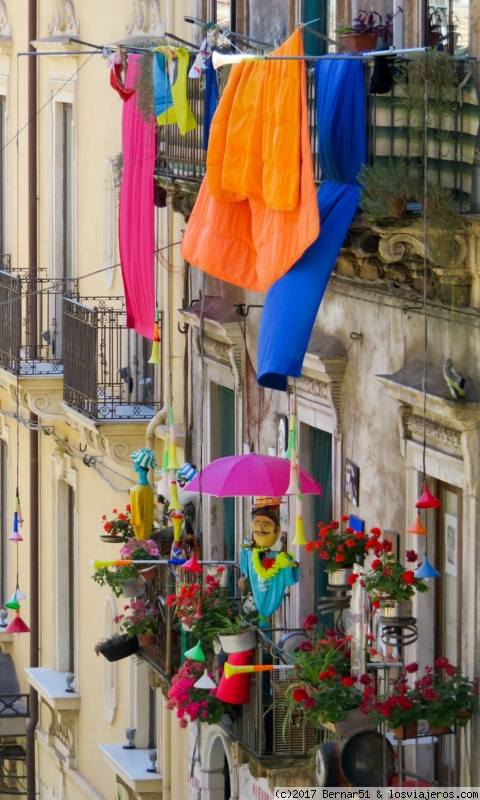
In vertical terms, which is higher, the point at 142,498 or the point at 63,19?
the point at 63,19

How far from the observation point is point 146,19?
809 inches

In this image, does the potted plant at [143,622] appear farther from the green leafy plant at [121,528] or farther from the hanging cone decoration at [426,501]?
the hanging cone decoration at [426,501]

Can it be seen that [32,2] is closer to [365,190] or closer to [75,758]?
[75,758]

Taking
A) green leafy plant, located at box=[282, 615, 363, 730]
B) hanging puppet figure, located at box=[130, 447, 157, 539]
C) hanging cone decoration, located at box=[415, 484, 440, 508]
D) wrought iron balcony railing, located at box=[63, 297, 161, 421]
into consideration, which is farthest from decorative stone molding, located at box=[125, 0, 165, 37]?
hanging cone decoration, located at box=[415, 484, 440, 508]

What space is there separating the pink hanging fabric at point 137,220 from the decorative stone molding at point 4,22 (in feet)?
22.6

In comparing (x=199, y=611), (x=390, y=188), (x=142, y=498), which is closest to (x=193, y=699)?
(x=199, y=611)

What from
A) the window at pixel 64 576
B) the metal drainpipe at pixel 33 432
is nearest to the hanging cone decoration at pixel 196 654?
the metal drainpipe at pixel 33 432

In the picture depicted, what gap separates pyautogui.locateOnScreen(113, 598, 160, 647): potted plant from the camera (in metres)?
19.1

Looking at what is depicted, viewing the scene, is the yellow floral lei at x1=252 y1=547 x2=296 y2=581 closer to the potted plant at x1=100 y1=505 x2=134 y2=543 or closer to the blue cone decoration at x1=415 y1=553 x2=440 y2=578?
the blue cone decoration at x1=415 y1=553 x2=440 y2=578

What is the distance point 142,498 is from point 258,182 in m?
5.12

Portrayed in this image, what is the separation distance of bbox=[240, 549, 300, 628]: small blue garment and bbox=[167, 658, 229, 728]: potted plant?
2.23 ft

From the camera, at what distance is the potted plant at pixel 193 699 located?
54.8 feet

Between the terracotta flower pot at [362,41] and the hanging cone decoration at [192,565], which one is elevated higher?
the terracotta flower pot at [362,41]

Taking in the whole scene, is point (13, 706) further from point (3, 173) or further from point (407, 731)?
point (407, 731)
